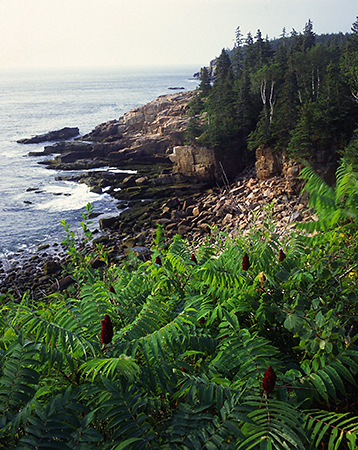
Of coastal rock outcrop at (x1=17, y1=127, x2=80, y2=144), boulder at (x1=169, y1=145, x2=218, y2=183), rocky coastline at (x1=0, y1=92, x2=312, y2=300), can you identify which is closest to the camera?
rocky coastline at (x1=0, y1=92, x2=312, y2=300)

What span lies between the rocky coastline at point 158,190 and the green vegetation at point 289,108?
6.66 ft

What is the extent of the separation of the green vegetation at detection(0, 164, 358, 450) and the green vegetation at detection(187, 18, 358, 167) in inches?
779

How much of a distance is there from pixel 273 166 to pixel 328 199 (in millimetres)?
27992

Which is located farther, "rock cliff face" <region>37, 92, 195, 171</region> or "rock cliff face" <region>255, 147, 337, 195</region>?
"rock cliff face" <region>37, 92, 195, 171</region>

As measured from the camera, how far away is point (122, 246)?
2425cm

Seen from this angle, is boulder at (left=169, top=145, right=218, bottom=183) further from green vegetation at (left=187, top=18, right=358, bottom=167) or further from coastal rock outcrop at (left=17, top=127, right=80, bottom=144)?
coastal rock outcrop at (left=17, top=127, right=80, bottom=144)

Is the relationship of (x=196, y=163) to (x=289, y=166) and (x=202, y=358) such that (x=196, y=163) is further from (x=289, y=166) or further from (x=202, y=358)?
(x=202, y=358)

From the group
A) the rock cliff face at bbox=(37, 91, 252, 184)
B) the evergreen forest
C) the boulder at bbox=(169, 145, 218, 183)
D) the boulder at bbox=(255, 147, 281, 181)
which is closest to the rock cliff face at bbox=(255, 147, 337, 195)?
the boulder at bbox=(255, 147, 281, 181)

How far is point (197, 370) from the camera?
3062mm

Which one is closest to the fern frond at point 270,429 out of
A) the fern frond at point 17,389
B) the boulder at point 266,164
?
the fern frond at point 17,389

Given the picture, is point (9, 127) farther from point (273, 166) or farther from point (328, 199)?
point (328, 199)

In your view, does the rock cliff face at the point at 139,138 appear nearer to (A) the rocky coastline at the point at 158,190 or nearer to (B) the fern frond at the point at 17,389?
(A) the rocky coastline at the point at 158,190

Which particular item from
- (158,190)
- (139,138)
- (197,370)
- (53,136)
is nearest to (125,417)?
(197,370)

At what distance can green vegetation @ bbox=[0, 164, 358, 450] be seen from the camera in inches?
83.1
